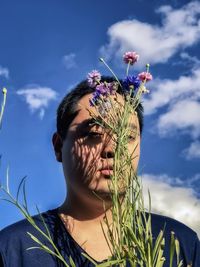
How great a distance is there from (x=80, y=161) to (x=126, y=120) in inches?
13.5

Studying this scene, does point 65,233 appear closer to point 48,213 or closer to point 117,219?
point 48,213

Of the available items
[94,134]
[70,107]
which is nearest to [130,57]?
[94,134]

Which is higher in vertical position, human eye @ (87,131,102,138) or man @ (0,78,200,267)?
human eye @ (87,131,102,138)

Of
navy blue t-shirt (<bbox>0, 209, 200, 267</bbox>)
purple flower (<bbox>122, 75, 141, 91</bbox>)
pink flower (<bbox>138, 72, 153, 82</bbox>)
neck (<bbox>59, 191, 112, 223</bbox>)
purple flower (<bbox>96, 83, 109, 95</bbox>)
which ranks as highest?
pink flower (<bbox>138, 72, 153, 82</bbox>)

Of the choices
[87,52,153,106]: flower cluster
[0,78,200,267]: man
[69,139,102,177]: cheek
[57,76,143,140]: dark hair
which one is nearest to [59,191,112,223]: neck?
[0,78,200,267]: man

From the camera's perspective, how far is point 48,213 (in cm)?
151

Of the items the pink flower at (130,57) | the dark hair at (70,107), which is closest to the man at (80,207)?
the dark hair at (70,107)

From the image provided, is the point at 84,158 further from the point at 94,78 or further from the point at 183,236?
the point at 183,236

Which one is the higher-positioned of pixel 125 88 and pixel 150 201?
pixel 125 88

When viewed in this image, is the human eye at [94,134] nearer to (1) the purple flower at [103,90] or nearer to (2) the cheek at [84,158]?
(2) the cheek at [84,158]

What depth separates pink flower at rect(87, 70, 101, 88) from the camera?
1.25 m

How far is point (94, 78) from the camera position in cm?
127

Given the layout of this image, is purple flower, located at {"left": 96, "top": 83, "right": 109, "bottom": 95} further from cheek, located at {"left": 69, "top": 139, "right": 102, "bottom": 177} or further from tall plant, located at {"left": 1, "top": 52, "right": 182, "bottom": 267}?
cheek, located at {"left": 69, "top": 139, "right": 102, "bottom": 177}

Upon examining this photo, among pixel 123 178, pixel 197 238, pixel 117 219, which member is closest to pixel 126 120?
pixel 123 178
